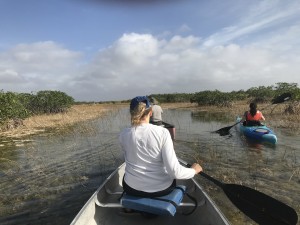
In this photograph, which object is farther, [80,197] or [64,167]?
[64,167]

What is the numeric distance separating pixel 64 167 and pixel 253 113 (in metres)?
9.75

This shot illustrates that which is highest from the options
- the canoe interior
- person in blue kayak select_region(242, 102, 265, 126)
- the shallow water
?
person in blue kayak select_region(242, 102, 265, 126)

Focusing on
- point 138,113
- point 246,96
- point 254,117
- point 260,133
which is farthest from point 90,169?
point 246,96

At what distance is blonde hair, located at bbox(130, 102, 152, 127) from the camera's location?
15.4ft

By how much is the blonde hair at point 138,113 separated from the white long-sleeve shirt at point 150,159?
0.29 ft

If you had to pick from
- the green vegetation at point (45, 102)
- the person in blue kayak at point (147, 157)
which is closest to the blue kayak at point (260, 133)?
the person in blue kayak at point (147, 157)

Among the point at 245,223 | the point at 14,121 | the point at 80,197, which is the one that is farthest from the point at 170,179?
the point at 14,121

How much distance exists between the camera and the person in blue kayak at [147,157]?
4578 millimetres

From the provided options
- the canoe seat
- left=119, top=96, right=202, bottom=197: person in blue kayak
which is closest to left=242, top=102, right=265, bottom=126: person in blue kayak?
left=119, top=96, right=202, bottom=197: person in blue kayak

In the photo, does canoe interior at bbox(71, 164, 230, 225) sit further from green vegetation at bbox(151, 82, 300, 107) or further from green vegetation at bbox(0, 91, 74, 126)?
green vegetation at bbox(151, 82, 300, 107)

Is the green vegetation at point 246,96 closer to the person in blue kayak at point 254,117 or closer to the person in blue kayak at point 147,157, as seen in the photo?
the person in blue kayak at point 254,117

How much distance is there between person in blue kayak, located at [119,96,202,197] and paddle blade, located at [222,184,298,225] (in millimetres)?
1285

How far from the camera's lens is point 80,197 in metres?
8.45

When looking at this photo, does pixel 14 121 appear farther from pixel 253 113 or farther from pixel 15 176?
pixel 253 113
